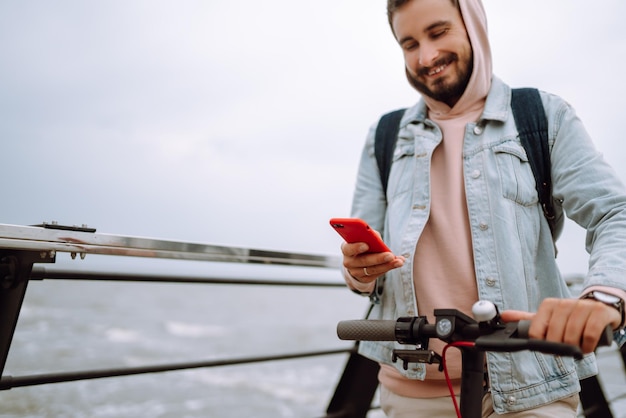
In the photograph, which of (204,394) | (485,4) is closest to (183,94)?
(204,394)

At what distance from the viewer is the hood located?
128 centimetres

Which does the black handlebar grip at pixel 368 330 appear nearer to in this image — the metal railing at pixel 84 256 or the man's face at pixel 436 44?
the metal railing at pixel 84 256

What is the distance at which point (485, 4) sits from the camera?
139cm

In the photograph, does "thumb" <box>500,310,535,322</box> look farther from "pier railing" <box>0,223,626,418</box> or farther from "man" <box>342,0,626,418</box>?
"pier railing" <box>0,223,626,418</box>

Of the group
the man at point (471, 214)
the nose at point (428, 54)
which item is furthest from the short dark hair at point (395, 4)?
the nose at point (428, 54)

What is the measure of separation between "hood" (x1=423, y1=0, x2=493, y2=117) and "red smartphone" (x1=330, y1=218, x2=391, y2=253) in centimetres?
52

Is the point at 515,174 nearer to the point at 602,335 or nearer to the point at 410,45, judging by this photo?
Result: the point at 410,45

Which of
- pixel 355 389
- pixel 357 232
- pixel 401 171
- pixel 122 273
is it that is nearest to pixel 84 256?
pixel 122 273

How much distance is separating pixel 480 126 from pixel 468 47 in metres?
0.20

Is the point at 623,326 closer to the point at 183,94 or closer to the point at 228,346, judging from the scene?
the point at 228,346

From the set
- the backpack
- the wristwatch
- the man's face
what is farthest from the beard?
the wristwatch

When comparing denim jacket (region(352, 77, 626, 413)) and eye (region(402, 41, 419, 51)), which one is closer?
denim jacket (region(352, 77, 626, 413))

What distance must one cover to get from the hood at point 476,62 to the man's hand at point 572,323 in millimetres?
744

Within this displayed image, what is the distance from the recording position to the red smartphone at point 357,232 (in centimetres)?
92
